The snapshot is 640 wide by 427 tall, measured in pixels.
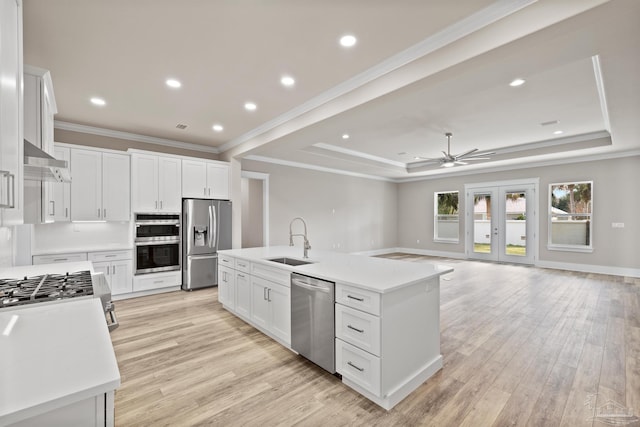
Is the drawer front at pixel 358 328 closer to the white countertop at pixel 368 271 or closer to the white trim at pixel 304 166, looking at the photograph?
the white countertop at pixel 368 271

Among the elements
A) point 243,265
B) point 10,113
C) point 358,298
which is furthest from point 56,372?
point 243,265

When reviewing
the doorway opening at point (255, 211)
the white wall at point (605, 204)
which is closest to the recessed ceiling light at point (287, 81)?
the doorway opening at point (255, 211)

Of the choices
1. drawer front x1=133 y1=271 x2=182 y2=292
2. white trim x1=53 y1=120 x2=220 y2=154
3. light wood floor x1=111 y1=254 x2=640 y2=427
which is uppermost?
white trim x1=53 y1=120 x2=220 y2=154

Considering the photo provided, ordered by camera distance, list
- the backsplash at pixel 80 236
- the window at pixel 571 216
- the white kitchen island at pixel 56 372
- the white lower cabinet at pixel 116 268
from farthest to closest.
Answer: the window at pixel 571 216 < the white lower cabinet at pixel 116 268 < the backsplash at pixel 80 236 < the white kitchen island at pixel 56 372

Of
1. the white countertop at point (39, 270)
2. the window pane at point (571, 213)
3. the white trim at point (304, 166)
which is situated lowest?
the white countertop at point (39, 270)

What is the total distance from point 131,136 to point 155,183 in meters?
1.08

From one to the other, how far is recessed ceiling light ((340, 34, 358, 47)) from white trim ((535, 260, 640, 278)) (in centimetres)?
784

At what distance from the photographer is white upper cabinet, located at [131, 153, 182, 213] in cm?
479

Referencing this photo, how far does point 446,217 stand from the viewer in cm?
949

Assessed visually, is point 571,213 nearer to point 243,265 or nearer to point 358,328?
point 358,328

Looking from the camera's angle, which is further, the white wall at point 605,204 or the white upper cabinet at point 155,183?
the white wall at point 605,204

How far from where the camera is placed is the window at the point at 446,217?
30.5 feet

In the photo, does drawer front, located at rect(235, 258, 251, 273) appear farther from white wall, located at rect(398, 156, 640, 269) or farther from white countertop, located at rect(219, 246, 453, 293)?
white wall, located at rect(398, 156, 640, 269)

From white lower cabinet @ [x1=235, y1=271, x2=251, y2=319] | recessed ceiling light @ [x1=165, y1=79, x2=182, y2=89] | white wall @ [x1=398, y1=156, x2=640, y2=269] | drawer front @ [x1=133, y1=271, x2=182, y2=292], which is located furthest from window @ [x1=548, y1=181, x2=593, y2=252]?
drawer front @ [x1=133, y1=271, x2=182, y2=292]
